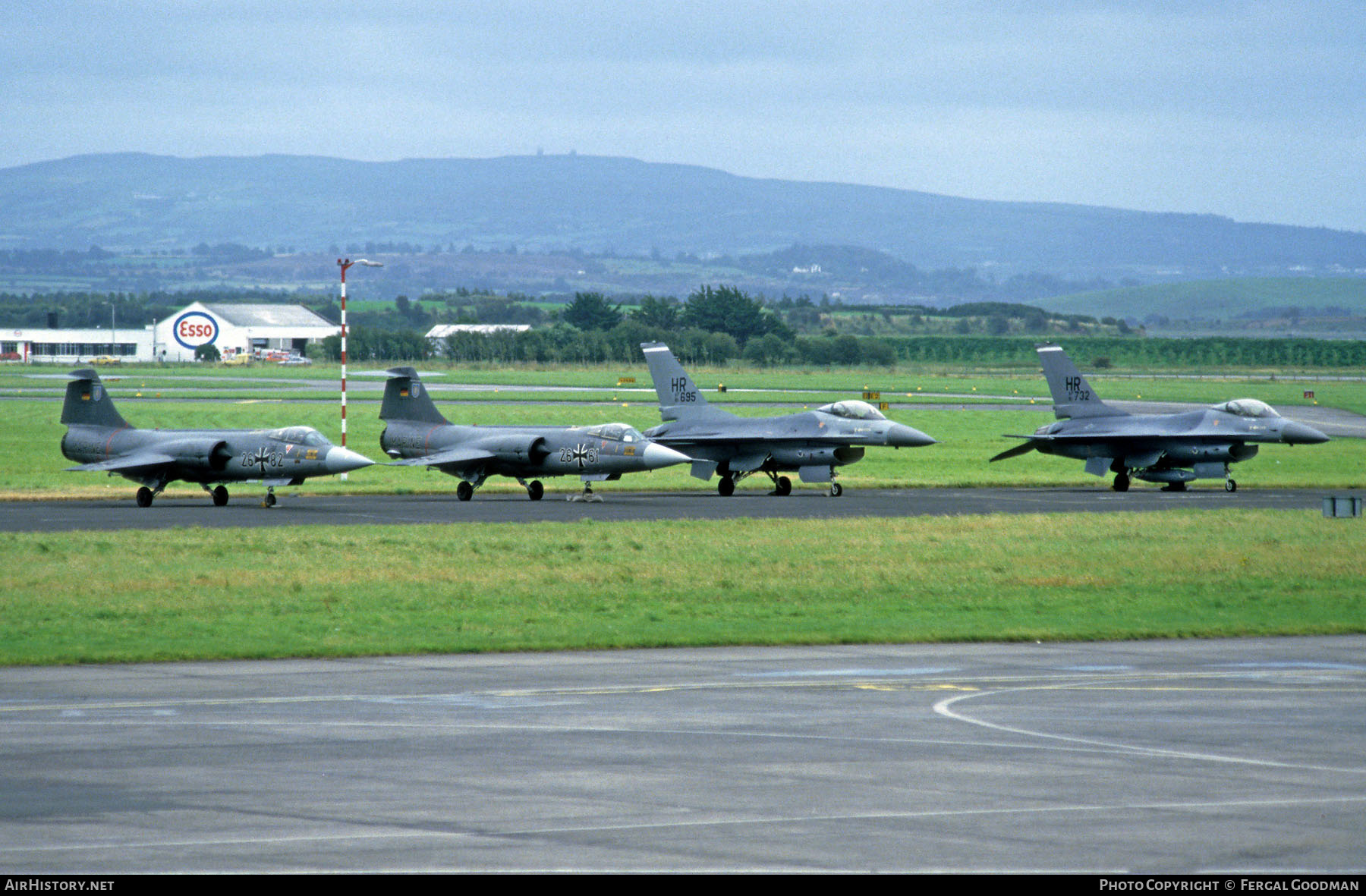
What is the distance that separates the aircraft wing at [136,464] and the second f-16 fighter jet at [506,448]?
5.95 metres

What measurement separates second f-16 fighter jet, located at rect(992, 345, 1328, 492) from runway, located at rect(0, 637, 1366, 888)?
27.4m

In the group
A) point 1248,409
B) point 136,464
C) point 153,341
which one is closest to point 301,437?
point 136,464

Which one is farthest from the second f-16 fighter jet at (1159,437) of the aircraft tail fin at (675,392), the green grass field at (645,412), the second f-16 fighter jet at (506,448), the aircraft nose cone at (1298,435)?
the second f-16 fighter jet at (506,448)

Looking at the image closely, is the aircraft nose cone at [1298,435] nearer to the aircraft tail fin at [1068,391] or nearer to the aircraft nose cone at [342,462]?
the aircraft tail fin at [1068,391]

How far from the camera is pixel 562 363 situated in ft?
449

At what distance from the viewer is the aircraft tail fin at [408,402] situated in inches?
1722

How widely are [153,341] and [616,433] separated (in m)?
144

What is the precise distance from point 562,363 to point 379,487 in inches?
3583

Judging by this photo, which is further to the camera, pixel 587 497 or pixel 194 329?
pixel 194 329

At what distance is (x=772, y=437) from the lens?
4381 cm

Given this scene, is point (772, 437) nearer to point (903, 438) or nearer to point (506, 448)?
point (903, 438)

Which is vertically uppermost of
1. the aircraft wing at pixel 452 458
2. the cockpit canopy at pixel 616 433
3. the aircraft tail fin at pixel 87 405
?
the aircraft tail fin at pixel 87 405

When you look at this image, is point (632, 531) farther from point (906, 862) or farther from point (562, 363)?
point (562, 363)
